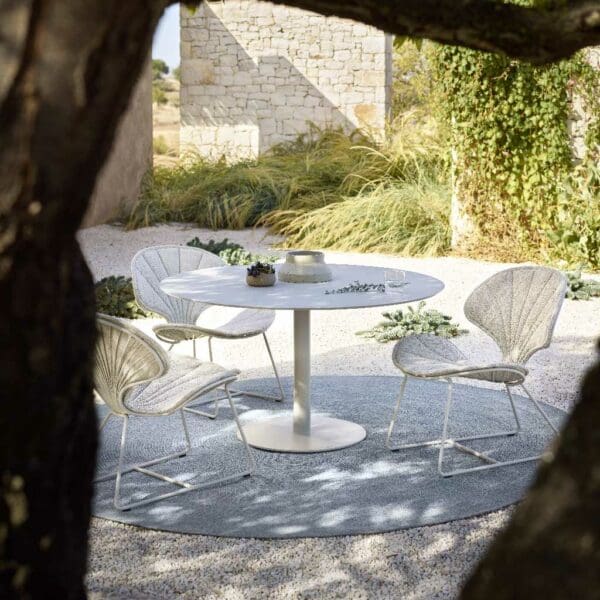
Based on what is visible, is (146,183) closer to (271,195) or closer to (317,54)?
(271,195)

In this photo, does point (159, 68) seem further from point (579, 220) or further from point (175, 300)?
point (175, 300)

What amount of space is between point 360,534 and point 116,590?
901 mm

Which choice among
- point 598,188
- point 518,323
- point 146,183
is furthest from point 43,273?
point 146,183

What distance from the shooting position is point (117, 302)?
773 centimetres

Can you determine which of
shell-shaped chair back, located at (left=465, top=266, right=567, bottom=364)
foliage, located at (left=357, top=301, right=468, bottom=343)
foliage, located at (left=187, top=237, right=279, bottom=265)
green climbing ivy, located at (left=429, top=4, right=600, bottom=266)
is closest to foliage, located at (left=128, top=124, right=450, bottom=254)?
green climbing ivy, located at (left=429, top=4, right=600, bottom=266)

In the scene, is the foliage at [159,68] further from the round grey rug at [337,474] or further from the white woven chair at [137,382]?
the white woven chair at [137,382]

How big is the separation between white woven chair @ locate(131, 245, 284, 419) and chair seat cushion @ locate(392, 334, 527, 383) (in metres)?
0.86

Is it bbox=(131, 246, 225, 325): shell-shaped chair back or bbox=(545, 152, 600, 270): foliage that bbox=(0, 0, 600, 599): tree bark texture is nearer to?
bbox=(131, 246, 225, 325): shell-shaped chair back

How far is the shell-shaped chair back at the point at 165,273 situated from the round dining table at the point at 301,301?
38 cm

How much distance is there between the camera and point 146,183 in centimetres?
1312

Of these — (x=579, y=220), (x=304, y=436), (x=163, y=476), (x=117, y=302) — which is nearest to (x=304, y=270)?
(x=304, y=436)

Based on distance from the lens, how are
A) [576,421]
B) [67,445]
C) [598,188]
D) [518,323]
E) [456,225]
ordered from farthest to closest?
[456,225]
[598,188]
[518,323]
[67,445]
[576,421]

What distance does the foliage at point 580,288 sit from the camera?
7902mm

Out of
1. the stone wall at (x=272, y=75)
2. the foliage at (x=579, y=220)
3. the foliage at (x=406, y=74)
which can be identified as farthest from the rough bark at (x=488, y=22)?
the foliage at (x=406, y=74)
